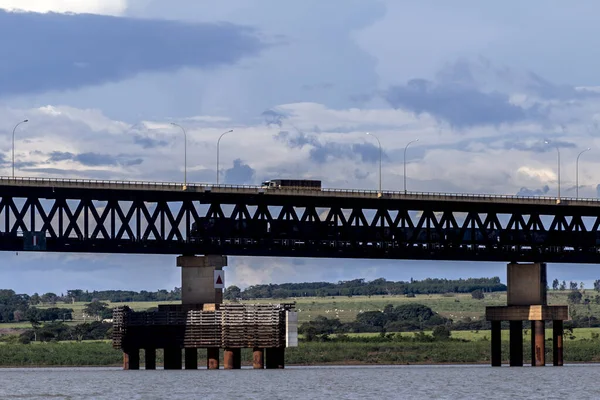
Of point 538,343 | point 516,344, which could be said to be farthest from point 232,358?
point 538,343

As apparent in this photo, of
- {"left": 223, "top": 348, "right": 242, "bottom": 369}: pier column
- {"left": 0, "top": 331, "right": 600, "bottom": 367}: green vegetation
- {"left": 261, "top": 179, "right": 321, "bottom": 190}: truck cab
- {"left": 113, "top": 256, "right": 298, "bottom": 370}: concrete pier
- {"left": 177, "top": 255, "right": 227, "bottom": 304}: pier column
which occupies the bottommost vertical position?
{"left": 0, "top": 331, "right": 600, "bottom": 367}: green vegetation

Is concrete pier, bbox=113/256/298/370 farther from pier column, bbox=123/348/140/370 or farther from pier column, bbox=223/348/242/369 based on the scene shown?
pier column, bbox=123/348/140/370

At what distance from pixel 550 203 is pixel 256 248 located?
33.6 m

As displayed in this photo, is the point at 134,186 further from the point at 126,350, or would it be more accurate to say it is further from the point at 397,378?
the point at 397,378

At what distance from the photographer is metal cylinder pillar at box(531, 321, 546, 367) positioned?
162375 mm

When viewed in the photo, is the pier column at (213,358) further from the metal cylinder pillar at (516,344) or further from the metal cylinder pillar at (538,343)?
the metal cylinder pillar at (538,343)

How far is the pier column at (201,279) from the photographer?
146750 mm

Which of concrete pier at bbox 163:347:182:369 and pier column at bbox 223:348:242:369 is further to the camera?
concrete pier at bbox 163:347:182:369

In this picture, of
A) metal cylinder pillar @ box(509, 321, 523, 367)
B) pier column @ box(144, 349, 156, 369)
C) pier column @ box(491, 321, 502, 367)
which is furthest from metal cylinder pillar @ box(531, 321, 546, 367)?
pier column @ box(144, 349, 156, 369)

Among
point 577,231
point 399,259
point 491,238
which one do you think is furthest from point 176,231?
point 577,231

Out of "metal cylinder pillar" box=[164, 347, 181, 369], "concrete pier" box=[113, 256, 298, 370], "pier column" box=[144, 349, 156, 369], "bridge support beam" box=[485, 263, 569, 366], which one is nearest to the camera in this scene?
"concrete pier" box=[113, 256, 298, 370]

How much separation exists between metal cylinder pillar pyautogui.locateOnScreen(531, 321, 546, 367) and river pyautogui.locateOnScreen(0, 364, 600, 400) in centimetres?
1454

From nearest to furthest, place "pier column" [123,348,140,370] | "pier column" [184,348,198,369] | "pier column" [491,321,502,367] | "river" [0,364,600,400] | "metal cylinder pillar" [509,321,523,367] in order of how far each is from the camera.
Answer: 1. "river" [0,364,600,400]
2. "pier column" [184,348,198,369]
3. "pier column" [123,348,140,370]
4. "metal cylinder pillar" [509,321,523,367]
5. "pier column" [491,321,502,367]

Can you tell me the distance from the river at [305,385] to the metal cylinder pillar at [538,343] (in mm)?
14539
